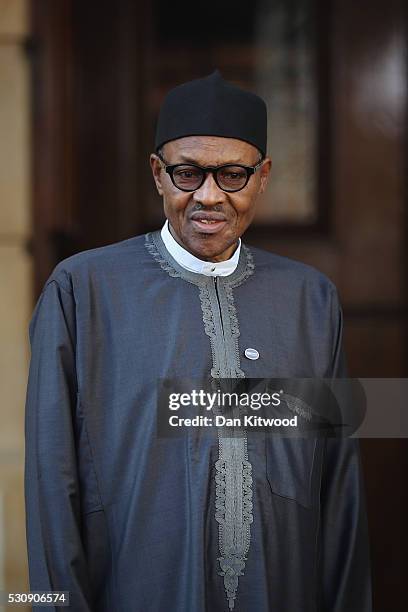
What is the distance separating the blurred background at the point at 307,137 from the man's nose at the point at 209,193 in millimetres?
1013

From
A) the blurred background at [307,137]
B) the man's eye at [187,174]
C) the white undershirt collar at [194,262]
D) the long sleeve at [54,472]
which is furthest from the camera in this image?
the blurred background at [307,137]

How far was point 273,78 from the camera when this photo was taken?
9.52 feet

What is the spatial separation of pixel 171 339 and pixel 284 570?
0.53 m

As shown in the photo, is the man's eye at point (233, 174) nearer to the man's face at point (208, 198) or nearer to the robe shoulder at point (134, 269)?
the man's face at point (208, 198)

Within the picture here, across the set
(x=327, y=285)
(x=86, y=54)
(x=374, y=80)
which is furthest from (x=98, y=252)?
(x=374, y=80)

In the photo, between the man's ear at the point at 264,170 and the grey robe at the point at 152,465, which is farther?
the man's ear at the point at 264,170

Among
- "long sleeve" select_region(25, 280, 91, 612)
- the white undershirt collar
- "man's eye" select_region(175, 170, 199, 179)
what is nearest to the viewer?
"long sleeve" select_region(25, 280, 91, 612)

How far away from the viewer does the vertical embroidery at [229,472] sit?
181cm

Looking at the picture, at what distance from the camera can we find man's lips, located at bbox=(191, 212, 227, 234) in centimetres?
186

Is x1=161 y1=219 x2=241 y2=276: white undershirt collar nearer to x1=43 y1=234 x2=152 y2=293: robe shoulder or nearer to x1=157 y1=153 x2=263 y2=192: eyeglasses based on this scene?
Result: x1=43 y1=234 x2=152 y2=293: robe shoulder

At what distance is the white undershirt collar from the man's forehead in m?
0.20

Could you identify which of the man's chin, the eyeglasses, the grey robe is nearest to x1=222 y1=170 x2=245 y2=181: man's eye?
the eyeglasses

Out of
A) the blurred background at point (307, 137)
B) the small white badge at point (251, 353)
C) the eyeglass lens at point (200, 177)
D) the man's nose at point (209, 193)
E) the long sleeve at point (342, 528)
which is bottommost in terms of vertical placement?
the long sleeve at point (342, 528)

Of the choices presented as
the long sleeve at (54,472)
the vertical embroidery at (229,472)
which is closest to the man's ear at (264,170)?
the vertical embroidery at (229,472)
